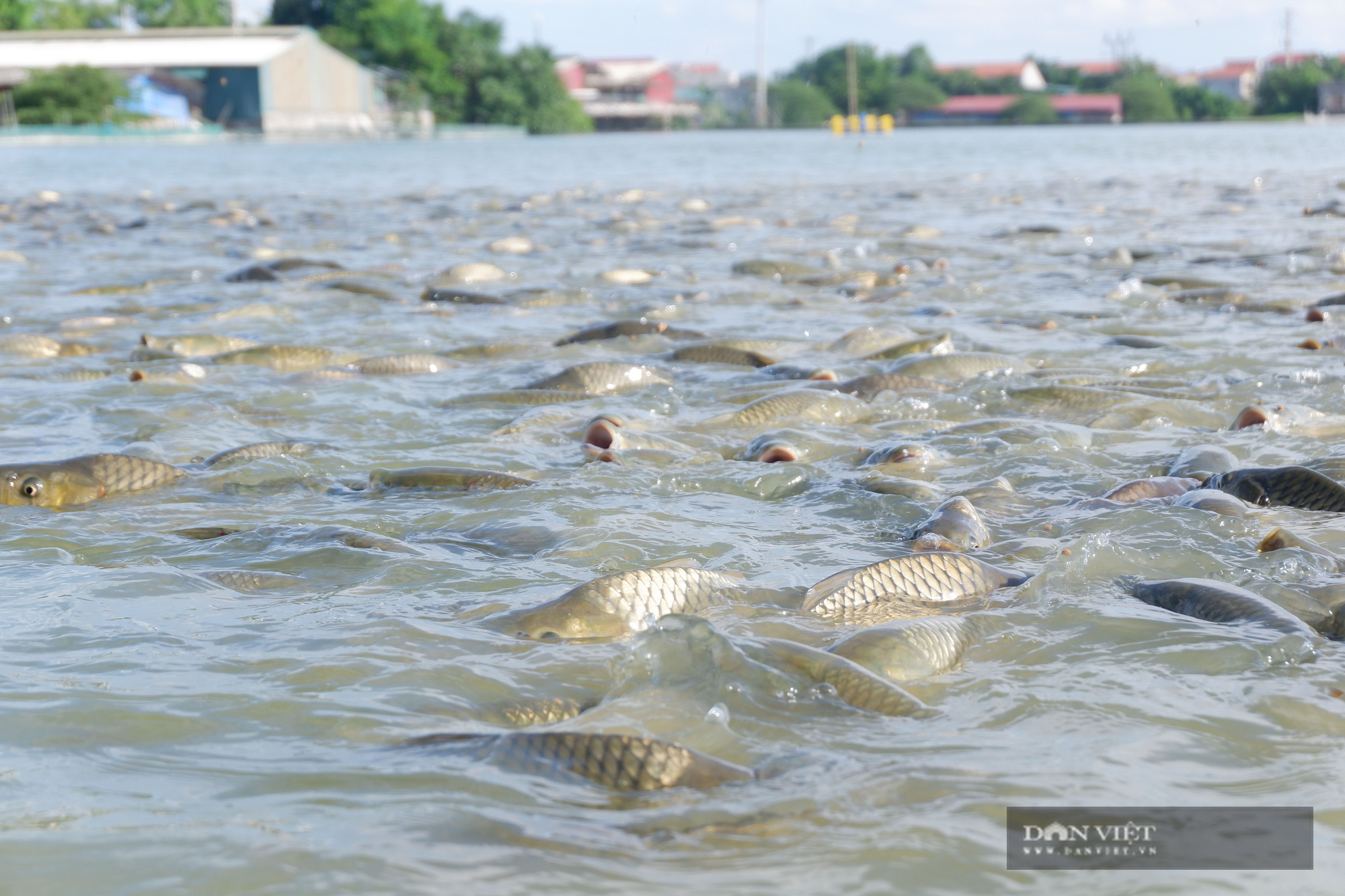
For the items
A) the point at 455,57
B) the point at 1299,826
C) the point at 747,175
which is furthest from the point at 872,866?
the point at 455,57

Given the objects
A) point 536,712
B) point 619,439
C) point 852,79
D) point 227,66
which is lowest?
point 536,712

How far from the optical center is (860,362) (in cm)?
620

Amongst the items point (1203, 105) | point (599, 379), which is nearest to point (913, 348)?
point (599, 379)

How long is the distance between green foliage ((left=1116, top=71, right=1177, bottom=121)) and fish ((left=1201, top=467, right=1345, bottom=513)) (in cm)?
8312

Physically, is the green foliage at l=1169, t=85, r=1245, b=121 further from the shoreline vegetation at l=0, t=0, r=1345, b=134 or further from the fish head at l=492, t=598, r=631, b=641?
the fish head at l=492, t=598, r=631, b=641

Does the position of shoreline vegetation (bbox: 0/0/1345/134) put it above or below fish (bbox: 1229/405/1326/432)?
above

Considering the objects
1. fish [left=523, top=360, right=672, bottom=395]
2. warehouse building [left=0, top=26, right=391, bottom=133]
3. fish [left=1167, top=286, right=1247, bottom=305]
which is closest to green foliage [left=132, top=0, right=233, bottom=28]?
warehouse building [left=0, top=26, right=391, bottom=133]

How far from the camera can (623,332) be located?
707 centimetres

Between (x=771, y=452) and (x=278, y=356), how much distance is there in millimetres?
3181

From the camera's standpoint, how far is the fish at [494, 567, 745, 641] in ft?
9.53

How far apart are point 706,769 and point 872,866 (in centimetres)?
36

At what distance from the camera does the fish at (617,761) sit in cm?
213

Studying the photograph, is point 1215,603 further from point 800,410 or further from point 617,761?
point 800,410

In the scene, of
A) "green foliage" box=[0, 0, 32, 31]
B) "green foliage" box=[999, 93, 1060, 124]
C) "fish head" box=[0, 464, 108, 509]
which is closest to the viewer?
"fish head" box=[0, 464, 108, 509]
